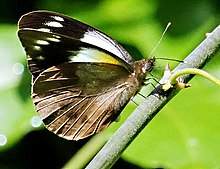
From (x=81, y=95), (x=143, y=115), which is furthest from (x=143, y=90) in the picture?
(x=143, y=115)

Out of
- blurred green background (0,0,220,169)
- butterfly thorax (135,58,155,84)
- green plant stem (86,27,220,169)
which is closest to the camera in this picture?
green plant stem (86,27,220,169)

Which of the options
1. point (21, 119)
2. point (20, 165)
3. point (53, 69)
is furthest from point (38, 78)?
point (20, 165)

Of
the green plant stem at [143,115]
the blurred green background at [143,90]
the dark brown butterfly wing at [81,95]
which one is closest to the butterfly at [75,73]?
the dark brown butterfly wing at [81,95]

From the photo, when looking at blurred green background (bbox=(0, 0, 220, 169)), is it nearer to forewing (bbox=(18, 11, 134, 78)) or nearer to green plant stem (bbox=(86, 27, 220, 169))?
forewing (bbox=(18, 11, 134, 78))

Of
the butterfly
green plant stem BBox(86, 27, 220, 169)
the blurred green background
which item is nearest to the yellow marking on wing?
the butterfly

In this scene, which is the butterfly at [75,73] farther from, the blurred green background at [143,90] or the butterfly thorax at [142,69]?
the blurred green background at [143,90]

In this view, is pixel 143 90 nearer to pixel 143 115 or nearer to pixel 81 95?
pixel 81 95
